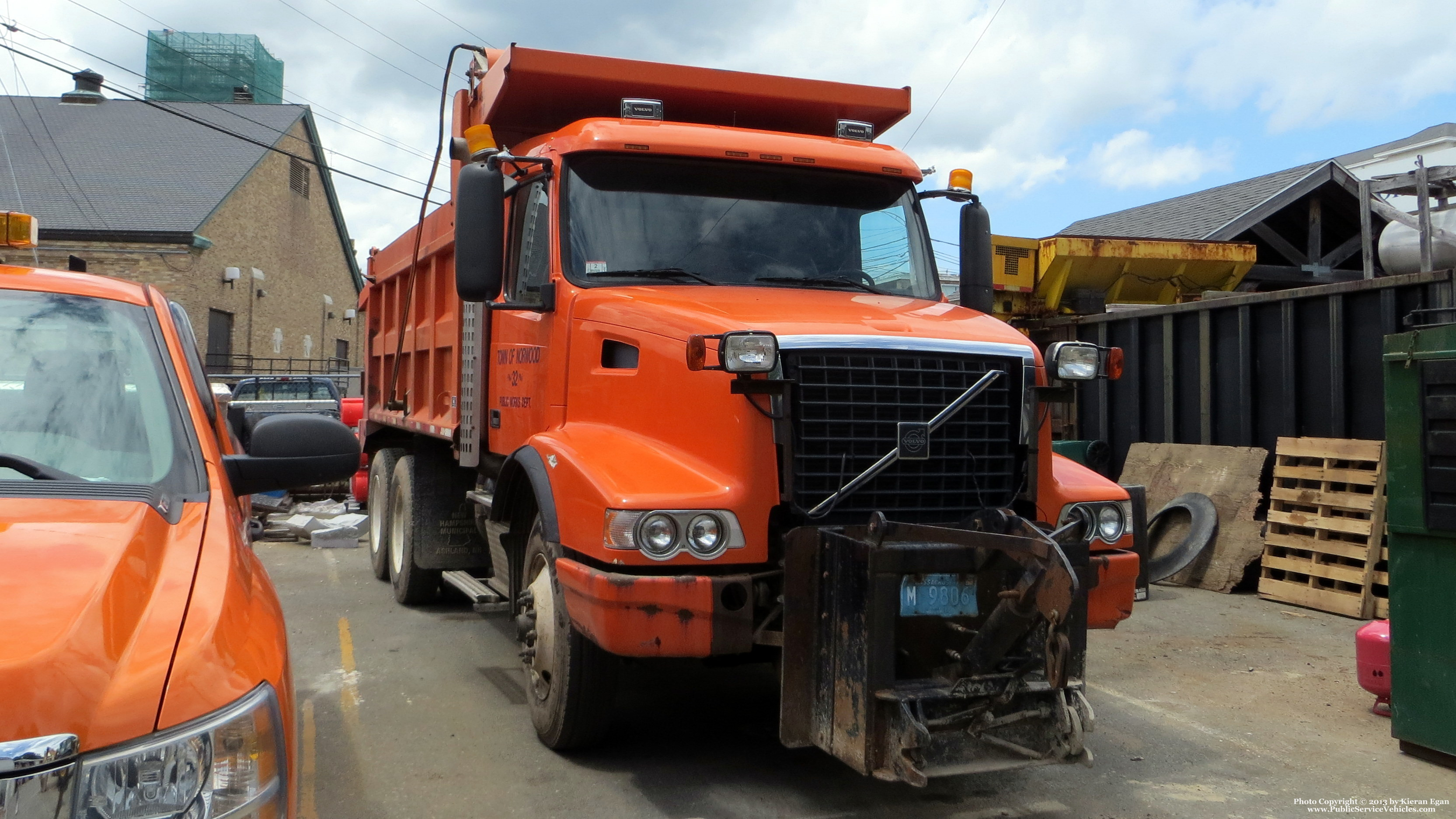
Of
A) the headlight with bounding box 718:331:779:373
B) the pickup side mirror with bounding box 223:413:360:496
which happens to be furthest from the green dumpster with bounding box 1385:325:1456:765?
the pickup side mirror with bounding box 223:413:360:496

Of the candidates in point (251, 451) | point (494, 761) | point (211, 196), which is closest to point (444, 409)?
point (494, 761)

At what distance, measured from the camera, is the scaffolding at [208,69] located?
142 feet

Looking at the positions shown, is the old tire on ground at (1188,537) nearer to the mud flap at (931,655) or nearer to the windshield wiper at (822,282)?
the windshield wiper at (822,282)

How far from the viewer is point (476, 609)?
5.90 m

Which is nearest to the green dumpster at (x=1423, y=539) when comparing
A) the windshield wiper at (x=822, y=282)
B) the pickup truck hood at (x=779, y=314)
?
the pickup truck hood at (x=779, y=314)

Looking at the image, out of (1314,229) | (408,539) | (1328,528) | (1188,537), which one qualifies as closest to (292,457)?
(408,539)

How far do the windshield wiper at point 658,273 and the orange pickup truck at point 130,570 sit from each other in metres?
2.00

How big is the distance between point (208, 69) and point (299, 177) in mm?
9508

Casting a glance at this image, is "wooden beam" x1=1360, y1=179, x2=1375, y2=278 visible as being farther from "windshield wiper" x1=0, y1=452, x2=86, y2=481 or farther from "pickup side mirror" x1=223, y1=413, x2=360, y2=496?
"windshield wiper" x1=0, y1=452, x2=86, y2=481

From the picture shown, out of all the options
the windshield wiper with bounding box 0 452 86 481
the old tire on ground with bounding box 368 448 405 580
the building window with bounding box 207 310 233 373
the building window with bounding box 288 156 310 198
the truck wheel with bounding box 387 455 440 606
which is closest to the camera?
the windshield wiper with bounding box 0 452 86 481

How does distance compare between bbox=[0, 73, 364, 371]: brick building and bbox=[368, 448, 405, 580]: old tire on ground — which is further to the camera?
bbox=[0, 73, 364, 371]: brick building

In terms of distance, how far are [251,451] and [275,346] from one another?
115 feet

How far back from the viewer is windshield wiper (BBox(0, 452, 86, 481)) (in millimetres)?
2650

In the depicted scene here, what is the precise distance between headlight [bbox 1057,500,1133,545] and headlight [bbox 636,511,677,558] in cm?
168
